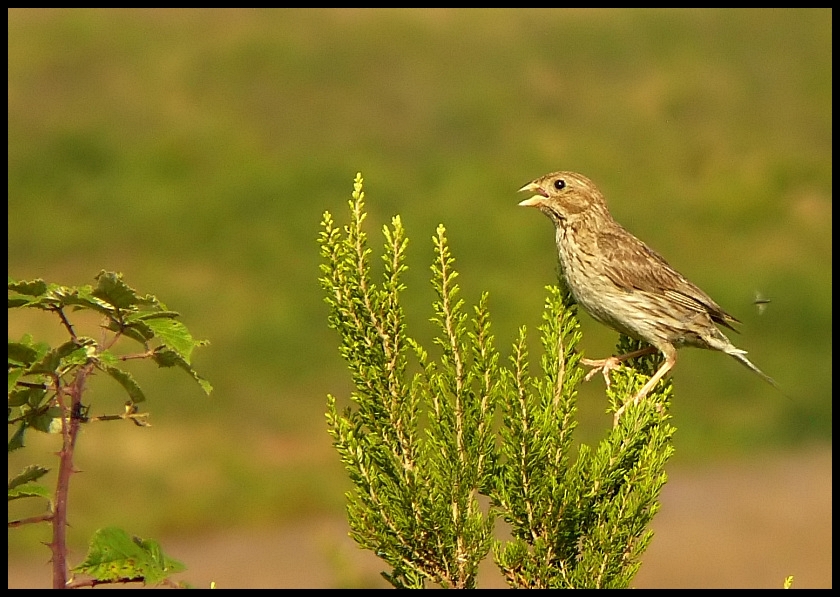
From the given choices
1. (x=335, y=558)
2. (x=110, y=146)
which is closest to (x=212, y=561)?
(x=335, y=558)

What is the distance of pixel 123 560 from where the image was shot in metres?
3.42

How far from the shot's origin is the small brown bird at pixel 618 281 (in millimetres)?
6703

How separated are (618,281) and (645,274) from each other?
380 millimetres

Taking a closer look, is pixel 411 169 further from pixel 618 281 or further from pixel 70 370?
pixel 70 370

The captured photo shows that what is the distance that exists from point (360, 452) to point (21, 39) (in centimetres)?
2555

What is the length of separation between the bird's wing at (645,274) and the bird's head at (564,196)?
6.6 inches

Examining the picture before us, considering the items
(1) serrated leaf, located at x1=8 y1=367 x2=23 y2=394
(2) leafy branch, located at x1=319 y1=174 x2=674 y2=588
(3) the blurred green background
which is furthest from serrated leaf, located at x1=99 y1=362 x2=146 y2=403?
(3) the blurred green background

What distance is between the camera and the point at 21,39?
27.8m

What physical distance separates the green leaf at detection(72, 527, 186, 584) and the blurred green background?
612 inches

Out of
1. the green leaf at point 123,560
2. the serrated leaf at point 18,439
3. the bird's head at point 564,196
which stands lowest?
the green leaf at point 123,560

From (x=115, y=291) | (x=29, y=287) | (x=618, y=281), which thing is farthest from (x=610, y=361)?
(x=29, y=287)

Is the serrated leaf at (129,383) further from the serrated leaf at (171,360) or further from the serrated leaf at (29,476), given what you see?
the serrated leaf at (29,476)

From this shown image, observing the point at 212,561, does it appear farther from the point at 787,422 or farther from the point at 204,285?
the point at 787,422

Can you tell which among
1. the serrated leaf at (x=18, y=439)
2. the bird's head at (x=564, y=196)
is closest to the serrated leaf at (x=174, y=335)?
the serrated leaf at (x=18, y=439)
